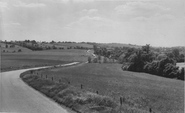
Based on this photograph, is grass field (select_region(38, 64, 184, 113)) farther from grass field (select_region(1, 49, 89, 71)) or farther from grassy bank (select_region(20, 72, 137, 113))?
grass field (select_region(1, 49, 89, 71))

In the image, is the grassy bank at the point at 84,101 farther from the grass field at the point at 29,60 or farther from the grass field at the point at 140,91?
the grass field at the point at 29,60

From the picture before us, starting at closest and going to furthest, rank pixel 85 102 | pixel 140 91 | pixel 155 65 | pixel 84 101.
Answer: pixel 85 102 → pixel 84 101 → pixel 140 91 → pixel 155 65

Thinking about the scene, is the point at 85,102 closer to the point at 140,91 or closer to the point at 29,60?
the point at 140,91

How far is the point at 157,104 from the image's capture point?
21.0 metres

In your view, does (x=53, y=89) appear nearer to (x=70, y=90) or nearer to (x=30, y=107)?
(x=70, y=90)

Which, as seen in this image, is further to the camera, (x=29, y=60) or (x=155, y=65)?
(x=29, y=60)

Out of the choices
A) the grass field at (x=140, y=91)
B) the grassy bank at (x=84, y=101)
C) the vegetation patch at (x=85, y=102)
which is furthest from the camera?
the grass field at (x=140, y=91)

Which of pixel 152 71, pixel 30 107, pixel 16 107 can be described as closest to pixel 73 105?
pixel 30 107

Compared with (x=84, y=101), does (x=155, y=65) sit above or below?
below

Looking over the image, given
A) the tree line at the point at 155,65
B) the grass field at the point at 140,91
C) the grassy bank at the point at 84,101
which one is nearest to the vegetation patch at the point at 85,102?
the grassy bank at the point at 84,101

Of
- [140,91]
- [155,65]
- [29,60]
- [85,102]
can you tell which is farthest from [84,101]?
[29,60]

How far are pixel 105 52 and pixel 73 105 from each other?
15766 cm

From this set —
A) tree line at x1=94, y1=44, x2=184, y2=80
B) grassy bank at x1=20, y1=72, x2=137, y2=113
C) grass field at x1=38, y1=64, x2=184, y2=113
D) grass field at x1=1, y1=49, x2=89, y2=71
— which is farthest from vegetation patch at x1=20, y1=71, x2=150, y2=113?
tree line at x1=94, y1=44, x2=184, y2=80

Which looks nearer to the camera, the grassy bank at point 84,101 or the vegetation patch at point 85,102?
the vegetation patch at point 85,102
